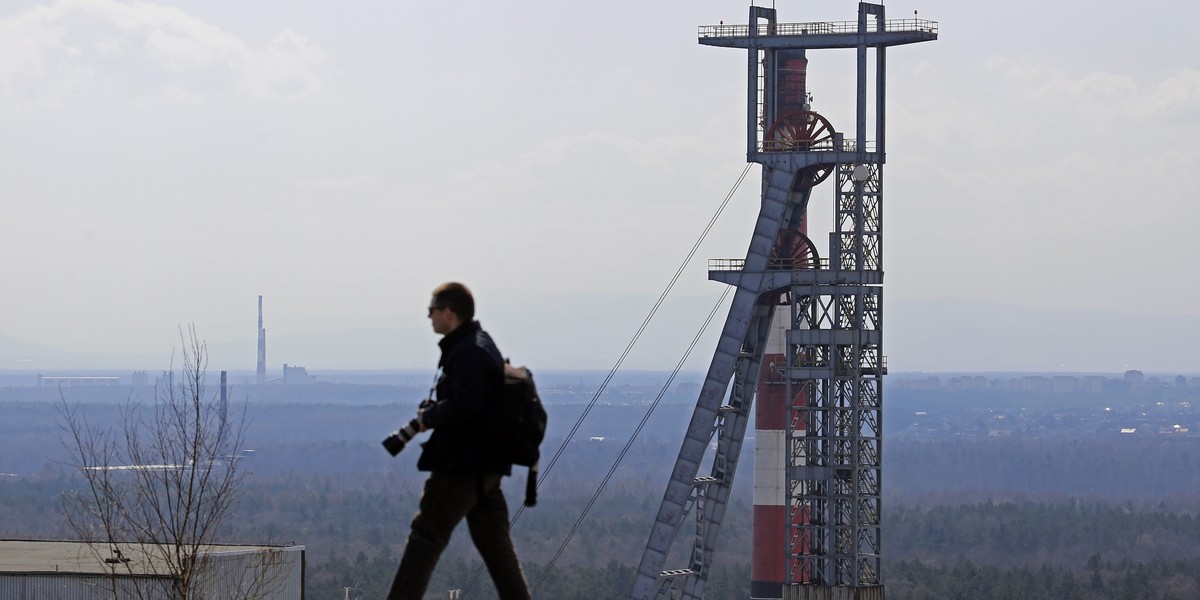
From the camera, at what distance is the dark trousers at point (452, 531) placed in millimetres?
17844

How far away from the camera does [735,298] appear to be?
79.8 meters

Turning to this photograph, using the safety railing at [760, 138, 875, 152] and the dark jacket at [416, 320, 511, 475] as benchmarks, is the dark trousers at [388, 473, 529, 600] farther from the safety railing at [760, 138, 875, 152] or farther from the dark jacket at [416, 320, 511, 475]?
the safety railing at [760, 138, 875, 152]

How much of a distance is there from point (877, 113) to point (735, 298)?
10.2m

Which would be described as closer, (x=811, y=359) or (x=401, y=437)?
(x=401, y=437)

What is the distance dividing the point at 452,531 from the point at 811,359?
6280 centimetres

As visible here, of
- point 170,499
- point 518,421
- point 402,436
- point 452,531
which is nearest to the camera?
point 402,436

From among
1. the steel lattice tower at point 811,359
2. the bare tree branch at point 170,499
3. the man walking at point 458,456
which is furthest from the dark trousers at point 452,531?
the steel lattice tower at point 811,359

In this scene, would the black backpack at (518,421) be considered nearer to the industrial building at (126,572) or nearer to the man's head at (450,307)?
the man's head at (450,307)

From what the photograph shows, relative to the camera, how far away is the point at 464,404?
56.6 feet

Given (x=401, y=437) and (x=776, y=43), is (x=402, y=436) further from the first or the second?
(x=776, y=43)

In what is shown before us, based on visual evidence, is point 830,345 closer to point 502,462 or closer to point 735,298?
point 735,298

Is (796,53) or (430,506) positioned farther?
(796,53)

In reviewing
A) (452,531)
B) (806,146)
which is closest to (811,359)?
(806,146)

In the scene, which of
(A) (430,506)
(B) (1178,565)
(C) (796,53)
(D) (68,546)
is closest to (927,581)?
→ (B) (1178,565)
